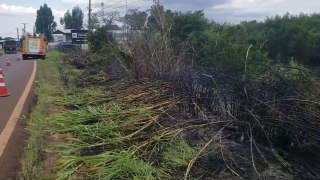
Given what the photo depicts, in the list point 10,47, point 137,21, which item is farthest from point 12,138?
point 10,47

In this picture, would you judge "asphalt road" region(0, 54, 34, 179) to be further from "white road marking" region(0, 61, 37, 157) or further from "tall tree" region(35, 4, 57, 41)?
"tall tree" region(35, 4, 57, 41)

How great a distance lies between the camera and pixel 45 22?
340 feet

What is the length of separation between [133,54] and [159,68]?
57.0 inches

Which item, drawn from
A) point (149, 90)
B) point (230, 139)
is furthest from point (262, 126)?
point (149, 90)

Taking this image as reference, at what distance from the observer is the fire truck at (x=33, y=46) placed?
37.8m

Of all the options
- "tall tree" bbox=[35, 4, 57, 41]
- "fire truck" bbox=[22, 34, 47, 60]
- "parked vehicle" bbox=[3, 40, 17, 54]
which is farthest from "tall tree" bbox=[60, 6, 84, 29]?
"fire truck" bbox=[22, 34, 47, 60]

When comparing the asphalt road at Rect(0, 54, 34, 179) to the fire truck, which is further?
the fire truck

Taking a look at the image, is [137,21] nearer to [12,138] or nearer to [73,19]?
[12,138]

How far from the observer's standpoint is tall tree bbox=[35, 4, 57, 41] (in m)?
103

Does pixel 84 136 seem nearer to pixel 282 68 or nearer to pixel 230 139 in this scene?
pixel 230 139

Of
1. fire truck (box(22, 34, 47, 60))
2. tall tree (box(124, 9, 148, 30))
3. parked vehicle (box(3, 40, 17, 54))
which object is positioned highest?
tall tree (box(124, 9, 148, 30))

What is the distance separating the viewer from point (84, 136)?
5.56 meters

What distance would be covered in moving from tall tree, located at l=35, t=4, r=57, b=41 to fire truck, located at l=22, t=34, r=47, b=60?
6593 cm

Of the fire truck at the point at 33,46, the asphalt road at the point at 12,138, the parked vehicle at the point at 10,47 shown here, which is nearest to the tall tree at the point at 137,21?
the asphalt road at the point at 12,138
